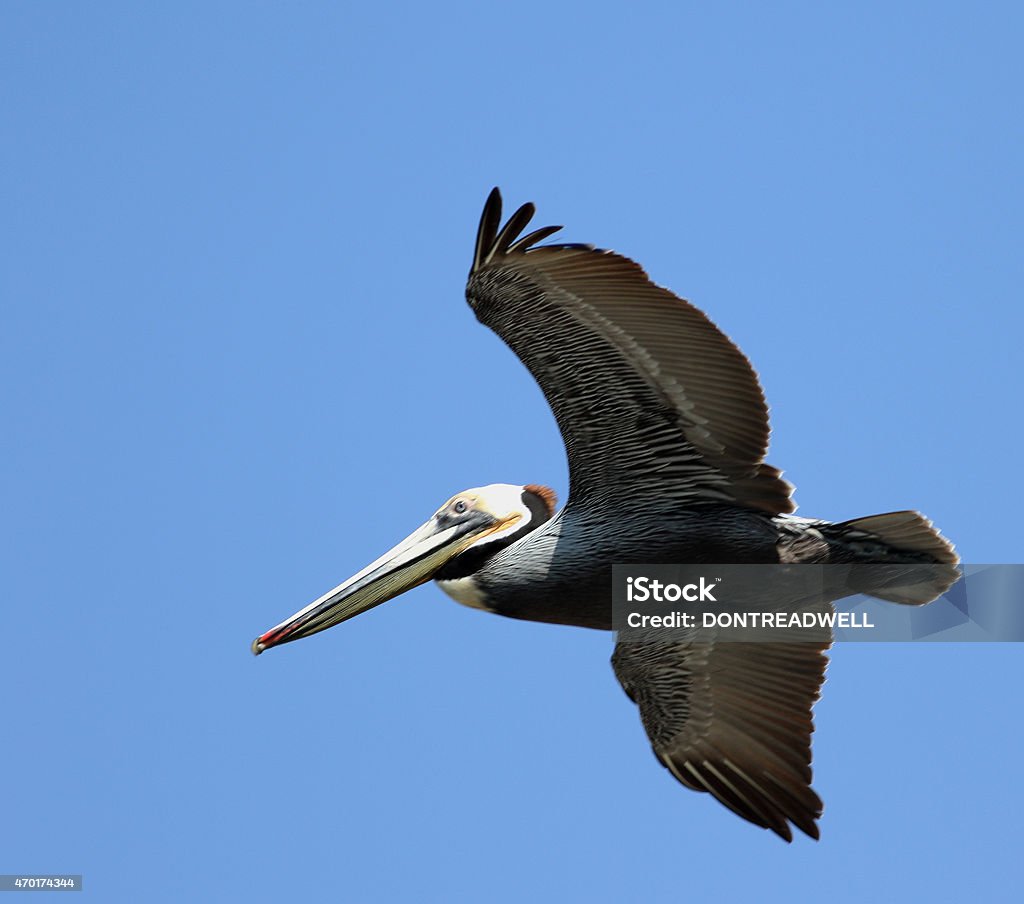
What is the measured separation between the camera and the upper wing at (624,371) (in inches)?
338

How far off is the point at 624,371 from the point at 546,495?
1.56 metres

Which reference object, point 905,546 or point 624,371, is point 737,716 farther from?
point 624,371

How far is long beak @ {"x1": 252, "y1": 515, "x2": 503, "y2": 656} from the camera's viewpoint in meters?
10.0

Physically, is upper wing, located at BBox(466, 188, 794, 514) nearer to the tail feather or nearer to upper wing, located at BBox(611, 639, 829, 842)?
the tail feather

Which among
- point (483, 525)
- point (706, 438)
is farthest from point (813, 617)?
point (483, 525)

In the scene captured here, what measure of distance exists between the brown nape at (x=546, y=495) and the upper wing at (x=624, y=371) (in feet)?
2.98

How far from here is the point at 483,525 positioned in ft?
33.0

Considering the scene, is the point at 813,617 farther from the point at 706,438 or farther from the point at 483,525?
the point at 483,525

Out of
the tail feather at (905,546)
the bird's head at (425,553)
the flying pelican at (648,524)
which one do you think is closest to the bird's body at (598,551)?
the flying pelican at (648,524)

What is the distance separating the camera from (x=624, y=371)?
349 inches

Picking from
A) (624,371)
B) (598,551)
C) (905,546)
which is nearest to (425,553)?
(598,551)

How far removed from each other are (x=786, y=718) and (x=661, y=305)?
2.62 metres

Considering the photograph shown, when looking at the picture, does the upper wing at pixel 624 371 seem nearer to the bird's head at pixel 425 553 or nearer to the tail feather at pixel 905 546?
the tail feather at pixel 905 546

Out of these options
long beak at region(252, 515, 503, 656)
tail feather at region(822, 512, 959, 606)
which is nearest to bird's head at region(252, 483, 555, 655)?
long beak at region(252, 515, 503, 656)
